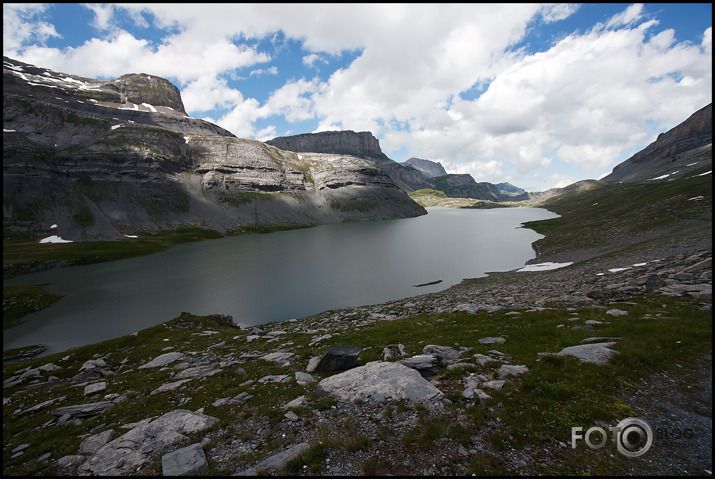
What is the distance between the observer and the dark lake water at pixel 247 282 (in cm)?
4431

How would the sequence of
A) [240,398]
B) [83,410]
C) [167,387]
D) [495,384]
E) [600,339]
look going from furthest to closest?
[167,387] → [83,410] → [600,339] → [240,398] → [495,384]

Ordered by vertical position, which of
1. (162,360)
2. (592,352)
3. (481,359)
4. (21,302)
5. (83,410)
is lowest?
(162,360)

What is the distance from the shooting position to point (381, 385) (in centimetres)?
1257

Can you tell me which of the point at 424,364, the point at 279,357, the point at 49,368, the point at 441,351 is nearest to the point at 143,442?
the point at 279,357

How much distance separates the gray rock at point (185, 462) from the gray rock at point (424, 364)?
9.31m

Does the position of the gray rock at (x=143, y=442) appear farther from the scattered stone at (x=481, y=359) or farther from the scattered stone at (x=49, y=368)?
the scattered stone at (x=49, y=368)

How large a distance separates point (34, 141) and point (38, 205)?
57607mm

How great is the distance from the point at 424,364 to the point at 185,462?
10355mm

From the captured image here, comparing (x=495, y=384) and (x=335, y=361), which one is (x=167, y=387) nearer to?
(x=335, y=361)

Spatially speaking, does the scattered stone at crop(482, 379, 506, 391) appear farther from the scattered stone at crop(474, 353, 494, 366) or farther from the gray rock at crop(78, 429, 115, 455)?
the gray rock at crop(78, 429, 115, 455)

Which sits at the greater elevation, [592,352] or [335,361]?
[592,352]

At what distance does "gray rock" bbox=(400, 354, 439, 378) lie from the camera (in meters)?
13.7

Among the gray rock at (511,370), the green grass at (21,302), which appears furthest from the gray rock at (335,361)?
the green grass at (21,302)

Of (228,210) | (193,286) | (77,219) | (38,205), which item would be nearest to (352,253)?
(193,286)
